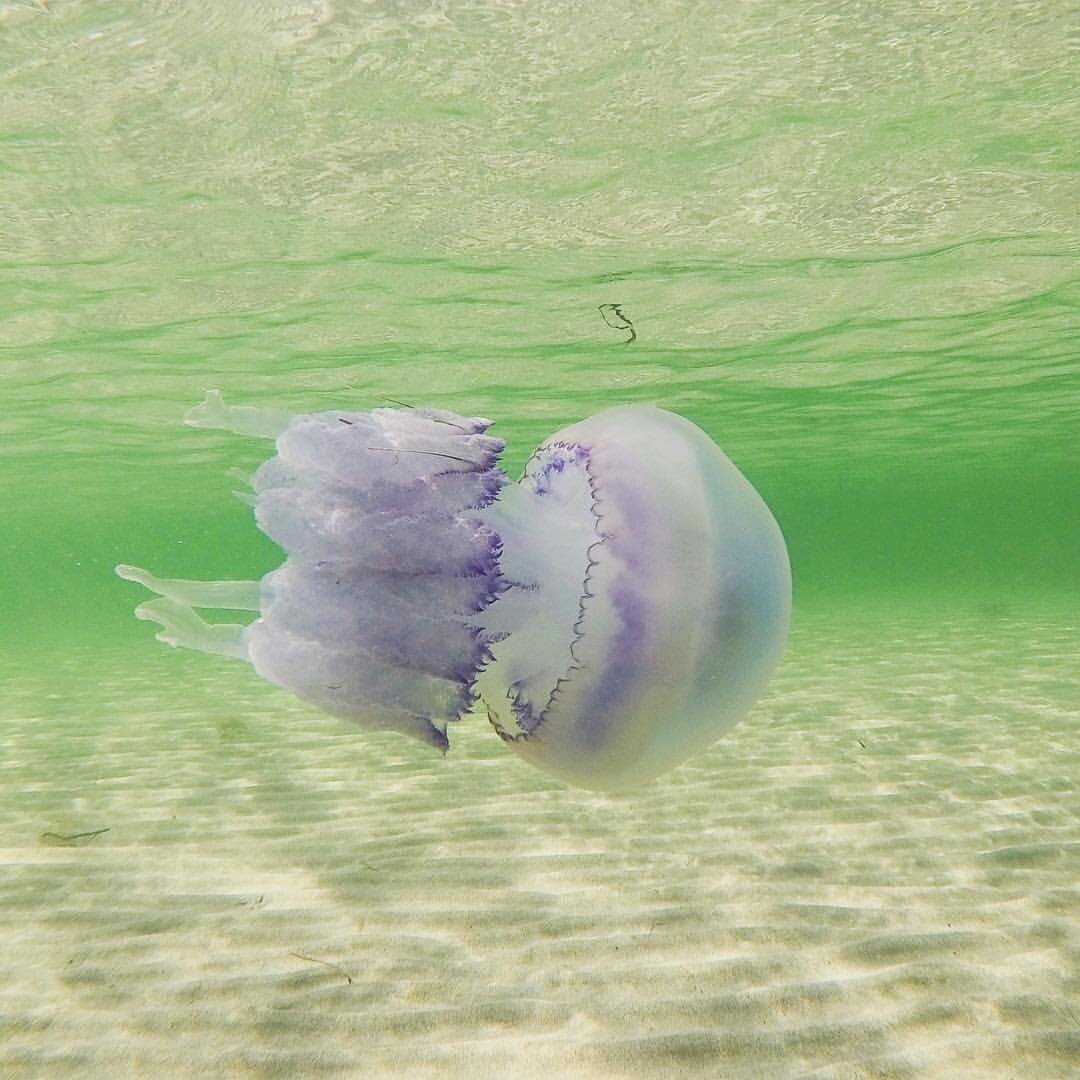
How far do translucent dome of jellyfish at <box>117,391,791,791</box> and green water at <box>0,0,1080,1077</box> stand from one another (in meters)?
0.97

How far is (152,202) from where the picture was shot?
8156mm

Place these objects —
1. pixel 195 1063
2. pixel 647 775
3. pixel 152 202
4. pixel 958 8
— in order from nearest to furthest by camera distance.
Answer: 1. pixel 195 1063
2. pixel 647 775
3. pixel 958 8
4. pixel 152 202

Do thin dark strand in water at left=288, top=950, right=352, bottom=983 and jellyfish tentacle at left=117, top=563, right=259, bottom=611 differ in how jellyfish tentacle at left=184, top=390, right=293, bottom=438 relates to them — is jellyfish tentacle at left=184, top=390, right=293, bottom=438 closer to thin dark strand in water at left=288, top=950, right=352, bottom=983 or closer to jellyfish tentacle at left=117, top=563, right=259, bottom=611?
jellyfish tentacle at left=117, top=563, right=259, bottom=611

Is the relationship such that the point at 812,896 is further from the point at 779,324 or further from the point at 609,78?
the point at 779,324

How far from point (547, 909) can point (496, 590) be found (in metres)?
1.76

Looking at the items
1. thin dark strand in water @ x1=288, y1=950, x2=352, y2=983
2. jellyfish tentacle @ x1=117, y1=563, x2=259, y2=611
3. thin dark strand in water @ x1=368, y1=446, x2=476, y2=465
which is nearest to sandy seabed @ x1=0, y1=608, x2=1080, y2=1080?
thin dark strand in water @ x1=288, y1=950, x2=352, y2=983

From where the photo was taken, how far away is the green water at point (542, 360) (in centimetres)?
280

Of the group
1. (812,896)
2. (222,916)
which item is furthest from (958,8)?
(222,916)

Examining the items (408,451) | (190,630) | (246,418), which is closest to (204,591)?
(190,630)

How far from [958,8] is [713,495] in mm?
5094

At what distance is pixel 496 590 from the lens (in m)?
2.42

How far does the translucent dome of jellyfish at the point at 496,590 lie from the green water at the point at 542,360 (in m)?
0.97

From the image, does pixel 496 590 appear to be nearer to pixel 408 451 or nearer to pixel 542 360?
pixel 408 451

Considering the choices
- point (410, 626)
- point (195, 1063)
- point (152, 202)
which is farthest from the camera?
point (152, 202)
